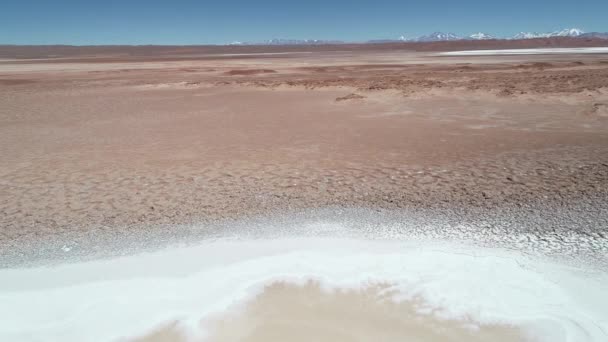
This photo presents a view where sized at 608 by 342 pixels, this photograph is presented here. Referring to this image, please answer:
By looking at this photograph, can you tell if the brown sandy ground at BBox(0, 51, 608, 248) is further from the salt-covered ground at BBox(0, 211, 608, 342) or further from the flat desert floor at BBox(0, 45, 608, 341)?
the salt-covered ground at BBox(0, 211, 608, 342)

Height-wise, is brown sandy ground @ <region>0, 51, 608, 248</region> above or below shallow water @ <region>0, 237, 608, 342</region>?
above

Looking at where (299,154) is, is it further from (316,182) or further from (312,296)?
(312,296)

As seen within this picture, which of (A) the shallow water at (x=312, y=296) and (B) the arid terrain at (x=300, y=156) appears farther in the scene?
(B) the arid terrain at (x=300, y=156)

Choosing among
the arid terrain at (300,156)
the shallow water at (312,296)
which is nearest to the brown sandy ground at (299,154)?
the arid terrain at (300,156)

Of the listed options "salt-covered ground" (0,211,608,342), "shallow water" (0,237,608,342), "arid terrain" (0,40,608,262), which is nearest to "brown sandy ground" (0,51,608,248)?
"arid terrain" (0,40,608,262)

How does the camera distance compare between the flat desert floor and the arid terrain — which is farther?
the arid terrain

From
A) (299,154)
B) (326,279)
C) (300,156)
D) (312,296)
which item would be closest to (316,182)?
(300,156)

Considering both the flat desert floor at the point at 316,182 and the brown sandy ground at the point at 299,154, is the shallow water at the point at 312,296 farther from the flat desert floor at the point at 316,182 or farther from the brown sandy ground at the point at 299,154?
the brown sandy ground at the point at 299,154
